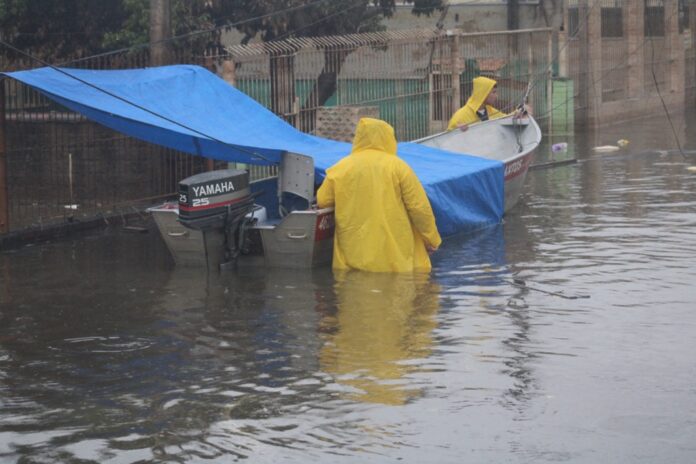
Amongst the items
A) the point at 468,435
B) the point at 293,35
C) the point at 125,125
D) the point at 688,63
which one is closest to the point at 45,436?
the point at 468,435

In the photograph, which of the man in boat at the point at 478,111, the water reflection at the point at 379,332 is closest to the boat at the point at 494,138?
the man in boat at the point at 478,111

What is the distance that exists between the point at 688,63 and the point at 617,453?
33207 millimetres

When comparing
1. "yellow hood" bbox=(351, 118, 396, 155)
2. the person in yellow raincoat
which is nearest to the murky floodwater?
the person in yellow raincoat

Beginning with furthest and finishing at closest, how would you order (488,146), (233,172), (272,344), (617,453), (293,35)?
(293,35)
(488,146)
(233,172)
(272,344)
(617,453)

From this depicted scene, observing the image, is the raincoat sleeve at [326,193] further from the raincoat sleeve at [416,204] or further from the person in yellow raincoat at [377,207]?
the raincoat sleeve at [416,204]

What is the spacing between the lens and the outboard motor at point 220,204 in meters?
12.4

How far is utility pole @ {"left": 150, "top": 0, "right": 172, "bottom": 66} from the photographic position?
16.9 metres

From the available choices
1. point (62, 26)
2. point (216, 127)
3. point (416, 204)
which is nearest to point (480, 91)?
point (216, 127)

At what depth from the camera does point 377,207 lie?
12.6m

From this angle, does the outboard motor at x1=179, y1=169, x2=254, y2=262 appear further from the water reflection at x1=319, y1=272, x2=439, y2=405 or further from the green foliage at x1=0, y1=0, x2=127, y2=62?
the green foliage at x1=0, y1=0, x2=127, y2=62

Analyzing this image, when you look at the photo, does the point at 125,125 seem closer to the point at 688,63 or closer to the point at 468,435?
the point at 468,435

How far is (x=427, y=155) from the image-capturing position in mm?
15648

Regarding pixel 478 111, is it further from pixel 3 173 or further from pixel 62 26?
pixel 3 173

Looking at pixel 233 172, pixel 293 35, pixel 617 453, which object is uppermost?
Result: pixel 293 35
